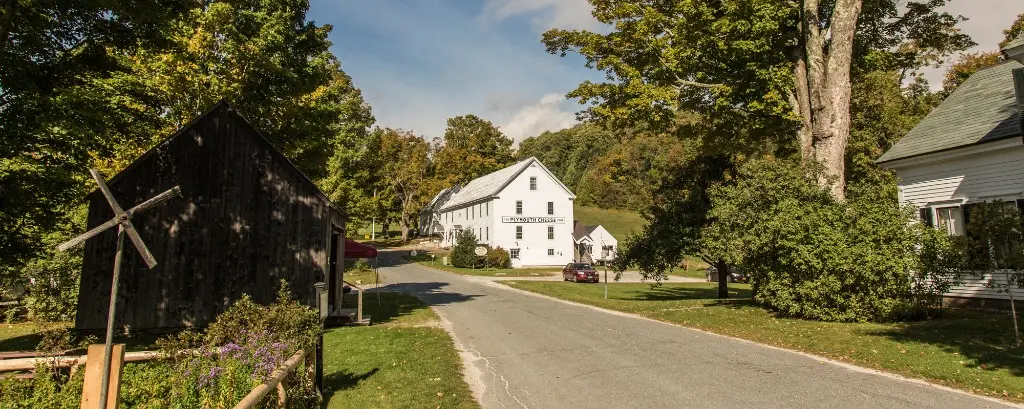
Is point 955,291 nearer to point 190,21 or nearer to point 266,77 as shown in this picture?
point 266,77

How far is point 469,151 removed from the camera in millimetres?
81688

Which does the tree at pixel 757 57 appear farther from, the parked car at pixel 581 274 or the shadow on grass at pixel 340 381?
the parked car at pixel 581 274

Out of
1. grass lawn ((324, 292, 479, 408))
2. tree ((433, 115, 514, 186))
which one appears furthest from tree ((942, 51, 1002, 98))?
tree ((433, 115, 514, 186))

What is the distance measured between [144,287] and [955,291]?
→ 24442 millimetres

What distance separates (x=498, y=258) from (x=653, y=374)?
41.9 meters

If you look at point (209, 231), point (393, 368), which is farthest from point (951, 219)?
point (209, 231)

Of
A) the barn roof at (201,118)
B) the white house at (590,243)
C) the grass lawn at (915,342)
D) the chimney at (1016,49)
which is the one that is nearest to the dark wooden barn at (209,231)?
the barn roof at (201,118)

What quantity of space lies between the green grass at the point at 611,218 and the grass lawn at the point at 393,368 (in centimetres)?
6674

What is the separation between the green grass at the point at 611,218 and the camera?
83.8 m

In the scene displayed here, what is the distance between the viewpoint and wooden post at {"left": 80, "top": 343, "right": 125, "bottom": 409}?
15.6ft

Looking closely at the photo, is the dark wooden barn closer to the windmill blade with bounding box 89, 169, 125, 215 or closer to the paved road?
the paved road

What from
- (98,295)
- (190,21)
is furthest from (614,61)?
(98,295)

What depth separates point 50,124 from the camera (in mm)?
10484

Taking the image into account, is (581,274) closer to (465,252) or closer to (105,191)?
(465,252)
